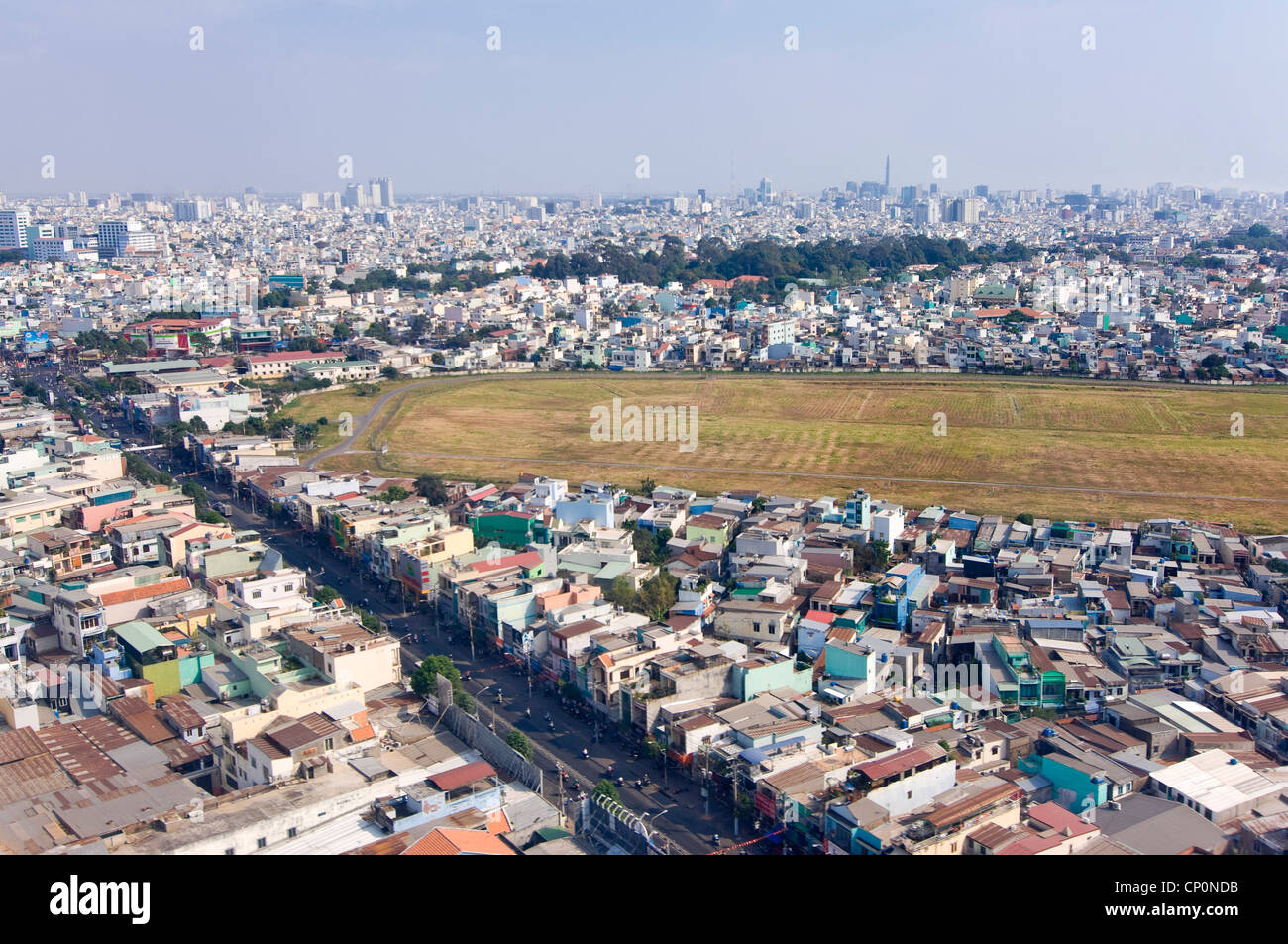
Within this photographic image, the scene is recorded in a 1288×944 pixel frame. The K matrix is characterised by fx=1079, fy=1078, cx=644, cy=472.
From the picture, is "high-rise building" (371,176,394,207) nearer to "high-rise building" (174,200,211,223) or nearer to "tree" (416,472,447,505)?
"high-rise building" (174,200,211,223)

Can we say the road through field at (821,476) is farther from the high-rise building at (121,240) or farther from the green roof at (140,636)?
the high-rise building at (121,240)

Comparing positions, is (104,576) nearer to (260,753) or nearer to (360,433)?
(260,753)

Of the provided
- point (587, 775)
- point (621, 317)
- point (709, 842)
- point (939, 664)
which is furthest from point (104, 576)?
point (621, 317)

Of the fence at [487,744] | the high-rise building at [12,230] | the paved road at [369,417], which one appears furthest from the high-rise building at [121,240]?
the fence at [487,744]

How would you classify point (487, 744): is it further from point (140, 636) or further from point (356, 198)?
point (356, 198)

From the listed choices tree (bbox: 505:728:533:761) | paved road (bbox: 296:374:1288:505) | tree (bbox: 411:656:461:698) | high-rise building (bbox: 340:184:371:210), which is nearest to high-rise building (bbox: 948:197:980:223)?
high-rise building (bbox: 340:184:371:210)

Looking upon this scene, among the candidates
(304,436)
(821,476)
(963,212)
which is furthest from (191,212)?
(821,476)
